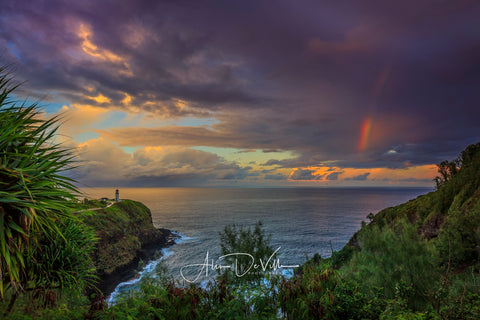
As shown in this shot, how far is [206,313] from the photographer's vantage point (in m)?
5.14

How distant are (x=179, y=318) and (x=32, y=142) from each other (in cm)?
693

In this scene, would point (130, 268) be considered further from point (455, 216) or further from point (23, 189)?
point (455, 216)

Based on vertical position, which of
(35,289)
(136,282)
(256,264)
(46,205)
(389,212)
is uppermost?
(46,205)

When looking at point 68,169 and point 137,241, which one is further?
point 137,241

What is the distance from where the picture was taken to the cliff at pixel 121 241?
33.7 metres

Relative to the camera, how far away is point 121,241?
41000 millimetres

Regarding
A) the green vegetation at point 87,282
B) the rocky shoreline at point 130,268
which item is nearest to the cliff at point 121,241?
the rocky shoreline at point 130,268

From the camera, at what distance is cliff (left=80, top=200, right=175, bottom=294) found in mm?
33700

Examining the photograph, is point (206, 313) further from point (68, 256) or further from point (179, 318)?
point (68, 256)

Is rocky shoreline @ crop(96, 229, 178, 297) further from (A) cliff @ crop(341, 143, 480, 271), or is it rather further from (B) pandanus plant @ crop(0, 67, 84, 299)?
(A) cliff @ crop(341, 143, 480, 271)

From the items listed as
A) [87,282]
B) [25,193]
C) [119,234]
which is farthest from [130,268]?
[25,193]

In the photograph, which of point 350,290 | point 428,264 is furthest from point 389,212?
point 350,290

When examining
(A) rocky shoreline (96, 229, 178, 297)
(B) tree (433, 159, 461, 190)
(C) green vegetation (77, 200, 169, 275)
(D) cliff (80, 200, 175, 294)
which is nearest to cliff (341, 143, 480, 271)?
(B) tree (433, 159, 461, 190)

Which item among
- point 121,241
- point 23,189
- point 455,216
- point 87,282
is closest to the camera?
point 23,189
